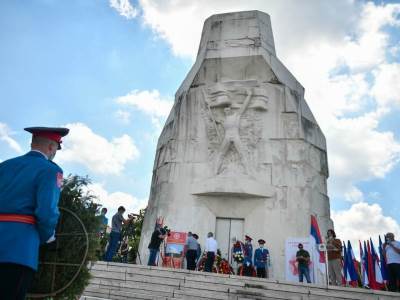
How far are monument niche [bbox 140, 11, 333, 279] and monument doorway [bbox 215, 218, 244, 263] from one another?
40 millimetres

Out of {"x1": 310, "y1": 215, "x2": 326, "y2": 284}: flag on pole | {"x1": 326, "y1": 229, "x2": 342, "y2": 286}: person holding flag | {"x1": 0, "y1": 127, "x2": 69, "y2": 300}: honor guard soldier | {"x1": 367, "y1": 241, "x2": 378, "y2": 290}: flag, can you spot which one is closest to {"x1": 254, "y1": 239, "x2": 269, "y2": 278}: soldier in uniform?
{"x1": 310, "y1": 215, "x2": 326, "y2": 284}: flag on pole

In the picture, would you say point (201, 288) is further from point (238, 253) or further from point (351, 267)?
point (351, 267)

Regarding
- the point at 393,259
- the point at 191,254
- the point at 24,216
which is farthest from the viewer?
the point at 191,254

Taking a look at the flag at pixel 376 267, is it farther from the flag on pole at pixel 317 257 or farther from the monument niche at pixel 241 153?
the monument niche at pixel 241 153

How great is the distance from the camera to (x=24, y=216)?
2789 millimetres

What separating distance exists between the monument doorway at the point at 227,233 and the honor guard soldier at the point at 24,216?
12.7 meters

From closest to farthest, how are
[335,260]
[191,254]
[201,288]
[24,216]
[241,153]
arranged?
[24,216] → [201,288] → [335,260] → [191,254] → [241,153]

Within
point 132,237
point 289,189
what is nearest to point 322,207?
point 289,189

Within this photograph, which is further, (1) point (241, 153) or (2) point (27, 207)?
(1) point (241, 153)

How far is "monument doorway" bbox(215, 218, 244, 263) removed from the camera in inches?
591

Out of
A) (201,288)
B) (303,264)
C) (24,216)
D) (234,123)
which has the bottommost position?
(201,288)

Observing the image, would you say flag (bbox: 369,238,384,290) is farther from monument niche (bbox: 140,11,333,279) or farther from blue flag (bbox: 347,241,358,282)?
monument niche (bbox: 140,11,333,279)

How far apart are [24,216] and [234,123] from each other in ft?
44.7

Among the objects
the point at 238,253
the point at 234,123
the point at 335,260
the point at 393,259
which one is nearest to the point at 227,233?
the point at 238,253
